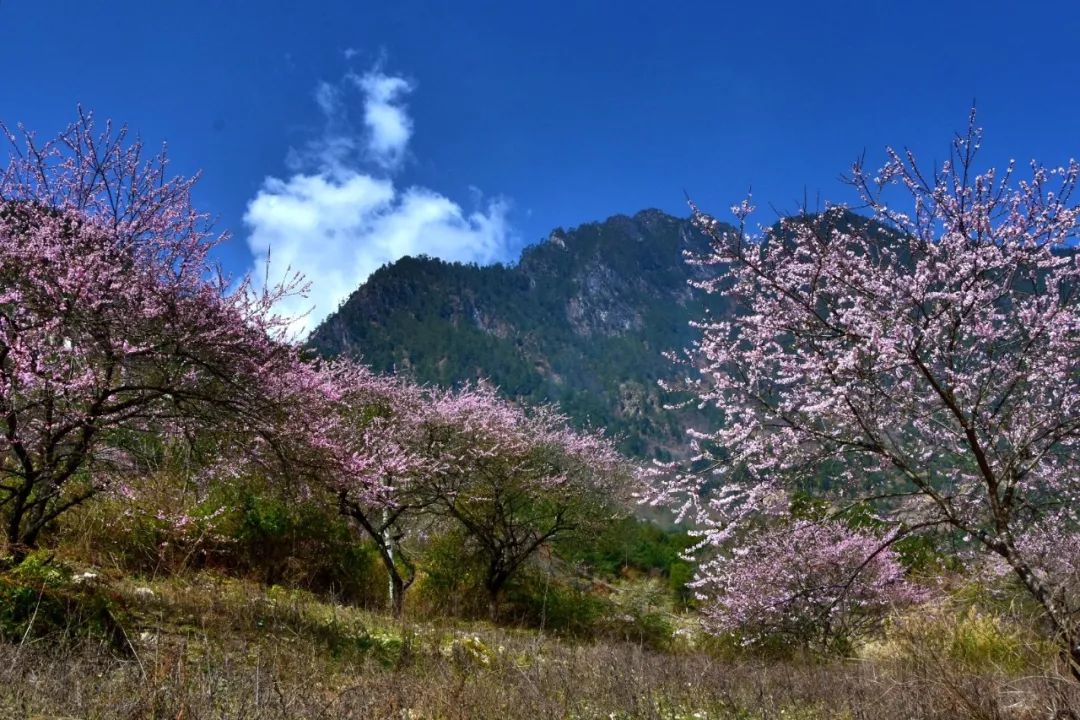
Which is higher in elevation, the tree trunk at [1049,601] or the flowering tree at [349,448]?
the flowering tree at [349,448]

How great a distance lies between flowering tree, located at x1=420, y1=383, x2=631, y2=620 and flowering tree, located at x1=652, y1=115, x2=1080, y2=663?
11.1 metres

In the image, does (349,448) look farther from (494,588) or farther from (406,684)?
(494,588)

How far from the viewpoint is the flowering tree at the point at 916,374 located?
4.95m

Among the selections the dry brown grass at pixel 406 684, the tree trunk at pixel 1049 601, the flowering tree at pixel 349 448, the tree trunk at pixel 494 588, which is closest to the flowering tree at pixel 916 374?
the tree trunk at pixel 1049 601

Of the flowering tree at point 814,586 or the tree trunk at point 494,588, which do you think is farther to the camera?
the tree trunk at point 494,588

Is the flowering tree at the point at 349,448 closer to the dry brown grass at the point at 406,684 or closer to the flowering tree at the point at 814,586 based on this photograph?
the dry brown grass at the point at 406,684

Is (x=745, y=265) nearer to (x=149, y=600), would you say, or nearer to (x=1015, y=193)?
(x=1015, y=193)

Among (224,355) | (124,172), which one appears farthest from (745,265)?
(124,172)

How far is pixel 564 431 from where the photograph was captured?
76.8ft

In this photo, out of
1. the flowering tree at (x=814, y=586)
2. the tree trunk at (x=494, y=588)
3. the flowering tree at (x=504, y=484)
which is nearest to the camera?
the flowering tree at (x=814, y=586)

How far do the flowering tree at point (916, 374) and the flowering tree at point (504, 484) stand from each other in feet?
36.3

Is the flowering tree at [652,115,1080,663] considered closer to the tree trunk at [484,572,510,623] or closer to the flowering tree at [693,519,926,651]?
the flowering tree at [693,519,926,651]

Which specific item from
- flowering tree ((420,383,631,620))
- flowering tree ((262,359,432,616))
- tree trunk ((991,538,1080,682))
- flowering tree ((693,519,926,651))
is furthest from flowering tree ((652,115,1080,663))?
flowering tree ((420,383,631,620))

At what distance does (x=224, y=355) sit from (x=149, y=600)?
312 cm
